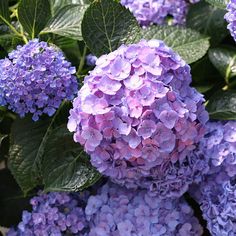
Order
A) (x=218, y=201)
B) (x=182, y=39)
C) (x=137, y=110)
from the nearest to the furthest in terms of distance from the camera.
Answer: (x=137, y=110) → (x=218, y=201) → (x=182, y=39)

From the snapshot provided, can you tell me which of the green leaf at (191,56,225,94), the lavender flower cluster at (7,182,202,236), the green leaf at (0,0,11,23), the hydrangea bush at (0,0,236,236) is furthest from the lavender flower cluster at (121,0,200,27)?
the lavender flower cluster at (7,182,202,236)

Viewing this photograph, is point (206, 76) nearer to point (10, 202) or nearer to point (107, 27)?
point (107, 27)

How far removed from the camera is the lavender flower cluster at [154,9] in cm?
117

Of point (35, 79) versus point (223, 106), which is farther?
point (223, 106)

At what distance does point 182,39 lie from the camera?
1.11 metres

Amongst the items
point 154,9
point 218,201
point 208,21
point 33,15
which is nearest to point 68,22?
point 33,15

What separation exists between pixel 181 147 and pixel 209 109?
179mm

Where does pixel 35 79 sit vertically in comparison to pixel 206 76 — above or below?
above

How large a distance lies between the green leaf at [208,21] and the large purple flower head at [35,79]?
1.12ft

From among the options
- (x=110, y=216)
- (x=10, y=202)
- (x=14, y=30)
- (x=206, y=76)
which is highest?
(x=14, y=30)

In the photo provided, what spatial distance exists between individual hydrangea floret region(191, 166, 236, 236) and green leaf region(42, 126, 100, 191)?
0.60 feet

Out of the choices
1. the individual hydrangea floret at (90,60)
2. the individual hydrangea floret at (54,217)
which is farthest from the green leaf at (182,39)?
the individual hydrangea floret at (54,217)

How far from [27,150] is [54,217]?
0.12m

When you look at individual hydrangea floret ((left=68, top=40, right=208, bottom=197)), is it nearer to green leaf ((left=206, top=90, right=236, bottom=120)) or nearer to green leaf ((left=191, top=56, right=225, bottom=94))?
green leaf ((left=206, top=90, right=236, bottom=120))
